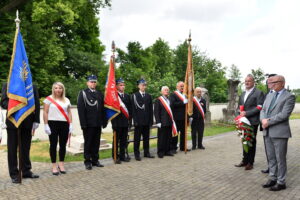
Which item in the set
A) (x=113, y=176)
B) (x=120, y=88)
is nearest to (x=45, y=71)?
(x=120, y=88)

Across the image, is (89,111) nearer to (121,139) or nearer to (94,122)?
(94,122)

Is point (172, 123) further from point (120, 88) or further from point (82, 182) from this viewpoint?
point (82, 182)

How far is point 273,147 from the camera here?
5.15 m

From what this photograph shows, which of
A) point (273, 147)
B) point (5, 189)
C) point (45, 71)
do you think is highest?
point (45, 71)

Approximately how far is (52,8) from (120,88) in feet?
44.8

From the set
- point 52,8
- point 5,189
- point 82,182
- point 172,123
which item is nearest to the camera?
point 5,189

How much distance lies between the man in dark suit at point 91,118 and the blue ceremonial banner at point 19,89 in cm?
112

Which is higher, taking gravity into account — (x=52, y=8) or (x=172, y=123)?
(x=52, y=8)

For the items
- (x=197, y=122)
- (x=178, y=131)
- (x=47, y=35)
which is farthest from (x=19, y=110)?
(x=47, y=35)

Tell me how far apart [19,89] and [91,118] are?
1643mm

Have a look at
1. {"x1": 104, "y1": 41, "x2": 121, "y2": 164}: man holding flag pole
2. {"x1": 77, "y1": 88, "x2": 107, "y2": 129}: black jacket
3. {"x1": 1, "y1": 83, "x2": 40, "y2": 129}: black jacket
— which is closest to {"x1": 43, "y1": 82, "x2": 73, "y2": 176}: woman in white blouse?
{"x1": 1, "y1": 83, "x2": 40, "y2": 129}: black jacket

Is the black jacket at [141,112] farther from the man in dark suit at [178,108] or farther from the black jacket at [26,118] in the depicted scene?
the black jacket at [26,118]

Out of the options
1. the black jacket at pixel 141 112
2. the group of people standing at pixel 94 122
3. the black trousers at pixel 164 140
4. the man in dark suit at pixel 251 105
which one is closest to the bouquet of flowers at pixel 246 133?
the man in dark suit at pixel 251 105

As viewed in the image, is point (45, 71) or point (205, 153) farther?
point (45, 71)
